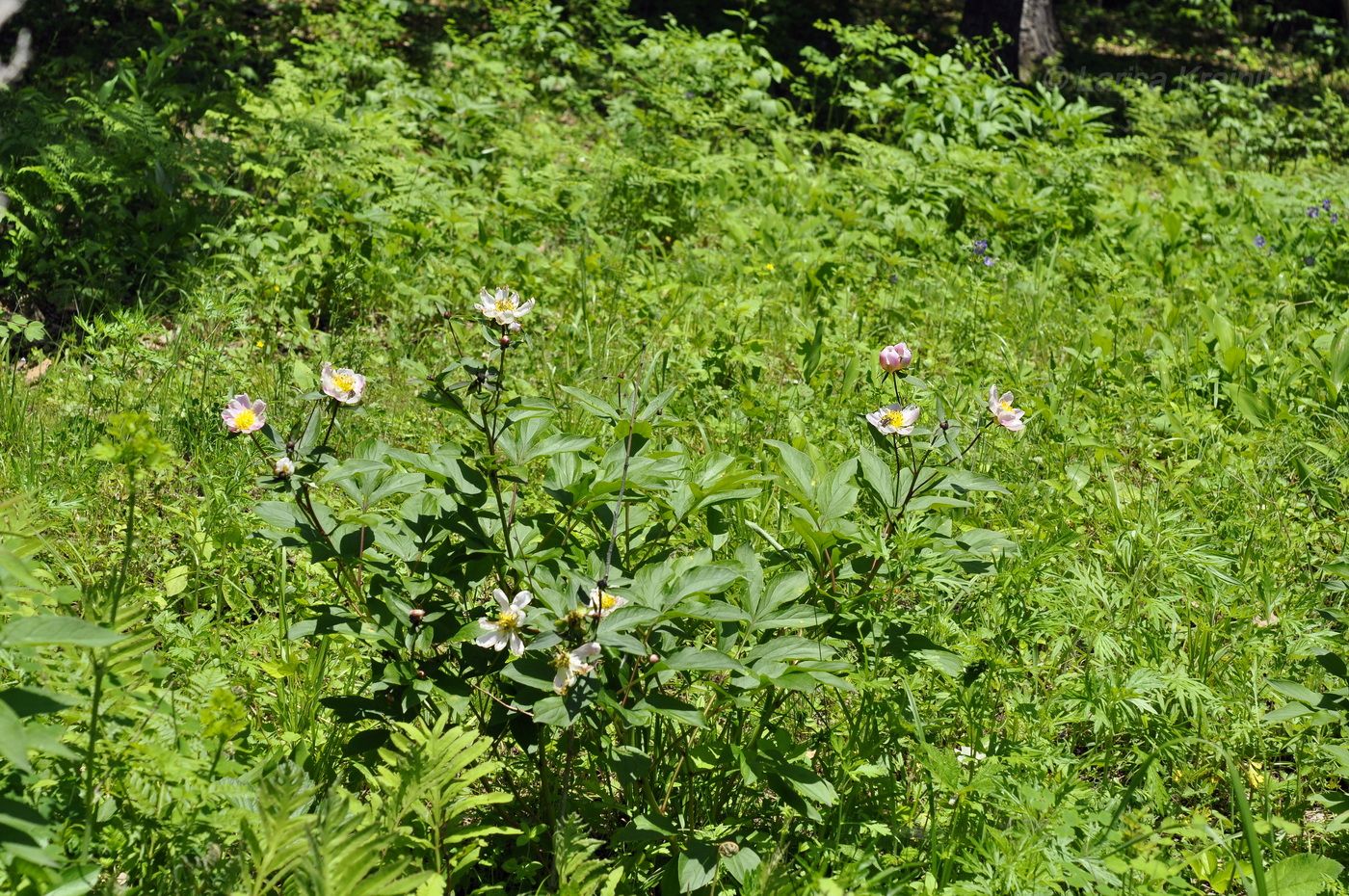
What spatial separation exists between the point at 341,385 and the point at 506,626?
0.56m

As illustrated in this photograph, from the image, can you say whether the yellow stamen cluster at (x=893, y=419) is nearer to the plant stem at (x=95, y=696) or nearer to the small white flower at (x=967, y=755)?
the small white flower at (x=967, y=755)

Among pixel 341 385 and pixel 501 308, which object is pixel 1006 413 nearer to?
pixel 501 308

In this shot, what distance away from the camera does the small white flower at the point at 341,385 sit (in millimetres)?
2016

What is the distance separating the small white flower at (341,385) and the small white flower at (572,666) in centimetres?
64

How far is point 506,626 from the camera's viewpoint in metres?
1.87

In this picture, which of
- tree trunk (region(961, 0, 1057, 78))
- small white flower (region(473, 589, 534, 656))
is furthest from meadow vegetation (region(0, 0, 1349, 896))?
tree trunk (region(961, 0, 1057, 78))

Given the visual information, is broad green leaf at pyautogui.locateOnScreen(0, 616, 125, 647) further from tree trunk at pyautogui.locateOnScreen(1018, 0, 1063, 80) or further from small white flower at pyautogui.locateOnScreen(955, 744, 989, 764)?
tree trunk at pyautogui.locateOnScreen(1018, 0, 1063, 80)

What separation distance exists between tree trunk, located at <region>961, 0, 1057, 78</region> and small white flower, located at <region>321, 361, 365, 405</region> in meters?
8.66

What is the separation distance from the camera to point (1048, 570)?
2994 millimetres

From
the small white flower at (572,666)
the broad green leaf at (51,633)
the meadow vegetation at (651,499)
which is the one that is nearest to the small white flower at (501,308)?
the meadow vegetation at (651,499)

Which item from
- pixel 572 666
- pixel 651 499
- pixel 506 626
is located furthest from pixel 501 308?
pixel 572 666

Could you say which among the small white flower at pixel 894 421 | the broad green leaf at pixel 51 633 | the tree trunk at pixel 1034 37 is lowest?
the tree trunk at pixel 1034 37

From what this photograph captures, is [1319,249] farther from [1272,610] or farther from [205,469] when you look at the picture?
[205,469]

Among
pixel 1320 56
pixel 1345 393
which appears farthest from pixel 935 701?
pixel 1320 56
